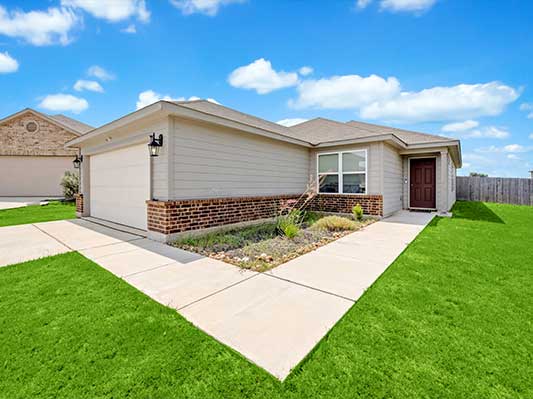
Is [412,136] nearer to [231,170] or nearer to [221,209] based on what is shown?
[231,170]

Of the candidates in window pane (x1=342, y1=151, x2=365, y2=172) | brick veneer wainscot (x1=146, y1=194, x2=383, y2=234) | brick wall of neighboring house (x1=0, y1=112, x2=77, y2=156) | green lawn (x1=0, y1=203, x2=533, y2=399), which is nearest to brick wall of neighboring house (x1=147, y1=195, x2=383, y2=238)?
brick veneer wainscot (x1=146, y1=194, x2=383, y2=234)

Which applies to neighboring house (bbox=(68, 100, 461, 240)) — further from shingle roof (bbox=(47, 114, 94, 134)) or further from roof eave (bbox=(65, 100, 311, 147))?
shingle roof (bbox=(47, 114, 94, 134))

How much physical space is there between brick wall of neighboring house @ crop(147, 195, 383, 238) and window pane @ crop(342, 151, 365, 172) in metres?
0.96

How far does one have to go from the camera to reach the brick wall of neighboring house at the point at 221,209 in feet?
17.1

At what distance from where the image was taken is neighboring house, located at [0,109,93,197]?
17.0 meters

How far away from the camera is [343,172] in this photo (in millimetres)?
8883

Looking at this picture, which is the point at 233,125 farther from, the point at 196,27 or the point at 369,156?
the point at 369,156

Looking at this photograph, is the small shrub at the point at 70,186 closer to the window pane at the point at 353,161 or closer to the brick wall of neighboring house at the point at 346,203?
the brick wall of neighboring house at the point at 346,203

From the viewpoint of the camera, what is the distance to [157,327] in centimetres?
221

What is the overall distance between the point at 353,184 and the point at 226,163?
472cm

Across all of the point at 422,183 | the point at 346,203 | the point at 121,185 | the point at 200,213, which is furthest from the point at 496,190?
the point at 121,185

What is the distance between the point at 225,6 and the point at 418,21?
592cm

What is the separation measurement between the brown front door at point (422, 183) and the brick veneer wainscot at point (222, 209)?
4.01 metres

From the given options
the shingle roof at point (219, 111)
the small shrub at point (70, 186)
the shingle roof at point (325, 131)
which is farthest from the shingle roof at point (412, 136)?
the small shrub at point (70, 186)
